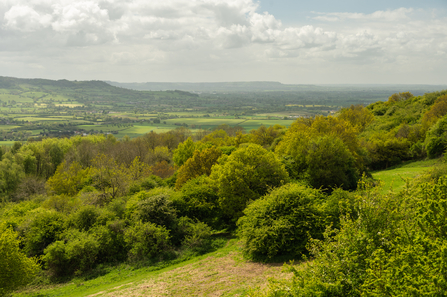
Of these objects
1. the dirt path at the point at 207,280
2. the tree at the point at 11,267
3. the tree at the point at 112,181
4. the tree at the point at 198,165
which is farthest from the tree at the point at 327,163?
the tree at the point at 11,267

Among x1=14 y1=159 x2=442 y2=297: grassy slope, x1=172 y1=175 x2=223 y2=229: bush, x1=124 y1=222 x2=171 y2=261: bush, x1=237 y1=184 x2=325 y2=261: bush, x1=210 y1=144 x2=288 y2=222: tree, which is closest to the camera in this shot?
x1=14 y1=159 x2=442 y2=297: grassy slope

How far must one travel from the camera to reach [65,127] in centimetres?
16350

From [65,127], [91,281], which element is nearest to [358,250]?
[91,281]

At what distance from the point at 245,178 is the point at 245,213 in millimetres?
7418

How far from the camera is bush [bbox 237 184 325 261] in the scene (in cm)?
2195

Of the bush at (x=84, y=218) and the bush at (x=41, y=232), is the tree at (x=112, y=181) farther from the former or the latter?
the bush at (x=41, y=232)

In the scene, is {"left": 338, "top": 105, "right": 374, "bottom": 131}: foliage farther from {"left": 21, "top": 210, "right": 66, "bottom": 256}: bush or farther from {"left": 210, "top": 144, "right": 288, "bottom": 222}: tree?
{"left": 21, "top": 210, "right": 66, "bottom": 256}: bush

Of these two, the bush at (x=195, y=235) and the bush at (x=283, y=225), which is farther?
the bush at (x=195, y=235)

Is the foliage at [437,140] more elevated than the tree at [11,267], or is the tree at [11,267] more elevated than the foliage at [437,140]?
the foliage at [437,140]

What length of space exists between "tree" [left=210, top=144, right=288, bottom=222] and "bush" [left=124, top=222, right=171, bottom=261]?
8.17 meters

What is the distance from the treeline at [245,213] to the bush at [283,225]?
90mm

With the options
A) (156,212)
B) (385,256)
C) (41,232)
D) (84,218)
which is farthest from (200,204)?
(385,256)

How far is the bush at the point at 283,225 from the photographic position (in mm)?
21953

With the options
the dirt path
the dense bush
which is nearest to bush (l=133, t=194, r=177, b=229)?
the dirt path
